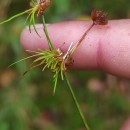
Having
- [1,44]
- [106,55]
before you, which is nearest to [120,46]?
[106,55]

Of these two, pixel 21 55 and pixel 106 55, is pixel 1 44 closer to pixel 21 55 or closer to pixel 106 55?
pixel 21 55

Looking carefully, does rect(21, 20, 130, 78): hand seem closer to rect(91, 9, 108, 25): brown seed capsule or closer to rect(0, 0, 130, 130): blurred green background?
rect(91, 9, 108, 25): brown seed capsule

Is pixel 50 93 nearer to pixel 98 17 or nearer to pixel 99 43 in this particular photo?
pixel 99 43

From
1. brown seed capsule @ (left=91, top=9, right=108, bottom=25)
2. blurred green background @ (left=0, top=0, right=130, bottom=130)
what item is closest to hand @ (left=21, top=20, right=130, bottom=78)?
brown seed capsule @ (left=91, top=9, right=108, bottom=25)

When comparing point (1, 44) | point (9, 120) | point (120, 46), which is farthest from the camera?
point (1, 44)

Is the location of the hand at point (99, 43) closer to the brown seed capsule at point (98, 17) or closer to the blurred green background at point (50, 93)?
the brown seed capsule at point (98, 17)

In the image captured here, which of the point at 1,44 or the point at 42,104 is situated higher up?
the point at 1,44
